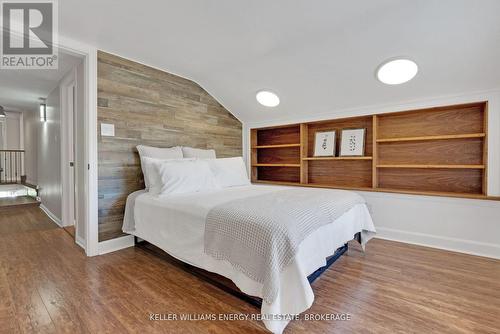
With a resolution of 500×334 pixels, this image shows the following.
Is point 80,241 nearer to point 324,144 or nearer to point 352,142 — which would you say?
point 324,144

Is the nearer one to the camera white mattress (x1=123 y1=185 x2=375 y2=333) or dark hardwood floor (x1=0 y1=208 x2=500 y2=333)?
white mattress (x1=123 y1=185 x2=375 y2=333)

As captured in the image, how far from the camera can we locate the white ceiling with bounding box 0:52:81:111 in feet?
9.72

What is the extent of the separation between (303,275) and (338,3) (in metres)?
1.98

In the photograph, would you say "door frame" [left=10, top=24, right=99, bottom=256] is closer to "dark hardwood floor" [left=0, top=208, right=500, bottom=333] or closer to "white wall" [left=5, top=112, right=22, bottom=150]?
"dark hardwood floor" [left=0, top=208, right=500, bottom=333]

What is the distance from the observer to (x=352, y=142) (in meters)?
3.44

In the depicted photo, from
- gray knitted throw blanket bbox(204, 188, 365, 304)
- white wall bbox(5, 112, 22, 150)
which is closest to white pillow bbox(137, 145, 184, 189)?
gray knitted throw blanket bbox(204, 188, 365, 304)

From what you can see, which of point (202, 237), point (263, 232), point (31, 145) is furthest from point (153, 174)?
point (31, 145)

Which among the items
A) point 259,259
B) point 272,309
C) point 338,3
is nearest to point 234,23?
point 338,3

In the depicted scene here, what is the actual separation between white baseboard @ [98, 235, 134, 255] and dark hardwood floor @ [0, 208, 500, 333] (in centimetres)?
13

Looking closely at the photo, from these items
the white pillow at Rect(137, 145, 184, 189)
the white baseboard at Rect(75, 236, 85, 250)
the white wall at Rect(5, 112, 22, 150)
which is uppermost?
the white wall at Rect(5, 112, 22, 150)

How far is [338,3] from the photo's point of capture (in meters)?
1.87

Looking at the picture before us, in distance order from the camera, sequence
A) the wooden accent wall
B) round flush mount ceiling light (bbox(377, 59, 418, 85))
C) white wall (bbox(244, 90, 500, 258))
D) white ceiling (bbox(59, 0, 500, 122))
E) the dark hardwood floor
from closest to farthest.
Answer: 1. the dark hardwood floor
2. white ceiling (bbox(59, 0, 500, 122))
3. white wall (bbox(244, 90, 500, 258))
4. round flush mount ceiling light (bbox(377, 59, 418, 85))
5. the wooden accent wall

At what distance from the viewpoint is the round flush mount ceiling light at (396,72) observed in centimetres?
255

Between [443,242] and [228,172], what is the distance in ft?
8.46
